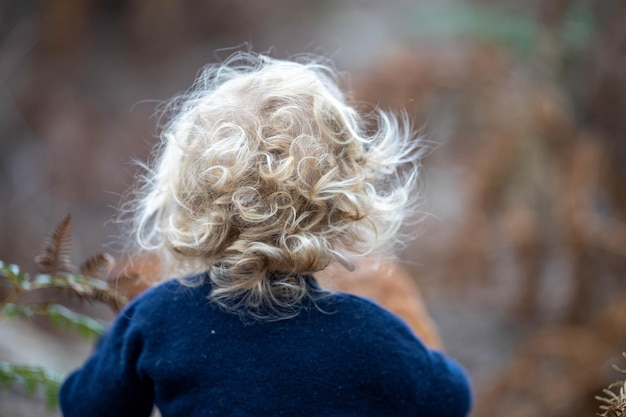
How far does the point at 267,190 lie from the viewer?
141 centimetres

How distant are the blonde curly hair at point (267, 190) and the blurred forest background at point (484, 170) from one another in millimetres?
821

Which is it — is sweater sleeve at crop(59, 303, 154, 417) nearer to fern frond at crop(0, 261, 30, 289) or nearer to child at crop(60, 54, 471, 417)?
child at crop(60, 54, 471, 417)

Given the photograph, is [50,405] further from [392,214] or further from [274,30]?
[274,30]

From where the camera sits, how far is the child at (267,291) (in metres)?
1.40

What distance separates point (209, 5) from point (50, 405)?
6.92m

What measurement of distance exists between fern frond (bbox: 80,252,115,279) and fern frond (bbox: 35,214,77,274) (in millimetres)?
50

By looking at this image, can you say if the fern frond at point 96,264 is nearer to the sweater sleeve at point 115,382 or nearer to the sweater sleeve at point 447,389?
the sweater sleeve at point 115,382

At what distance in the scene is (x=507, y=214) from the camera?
4.19 metres

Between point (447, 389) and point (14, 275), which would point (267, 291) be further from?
point (14, 275)

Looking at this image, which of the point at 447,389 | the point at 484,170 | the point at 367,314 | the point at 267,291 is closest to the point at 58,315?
the point at 267,291

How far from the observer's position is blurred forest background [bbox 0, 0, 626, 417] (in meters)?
3.42

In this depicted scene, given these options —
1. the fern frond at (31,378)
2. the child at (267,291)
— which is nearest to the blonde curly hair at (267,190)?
the child at (267,291)

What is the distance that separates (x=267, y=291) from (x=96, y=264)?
535mm

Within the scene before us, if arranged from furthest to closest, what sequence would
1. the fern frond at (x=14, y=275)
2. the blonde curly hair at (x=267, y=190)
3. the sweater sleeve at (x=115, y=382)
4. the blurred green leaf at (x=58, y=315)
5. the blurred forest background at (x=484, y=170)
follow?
the blurred forest background at (x=484, y=170)
the blurred green leaf at (x=58, y=315)
the fern frond at (x=14, y=275)
the sweater sleeve at (x=115, y=382)
the blonde curly hair at (x=267, y=190)
